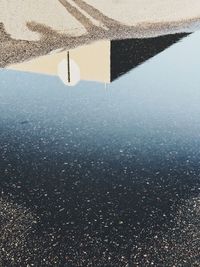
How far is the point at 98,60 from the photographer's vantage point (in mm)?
7465

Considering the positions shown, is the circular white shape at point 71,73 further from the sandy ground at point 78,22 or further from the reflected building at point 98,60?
the sandy ground at point 78,22

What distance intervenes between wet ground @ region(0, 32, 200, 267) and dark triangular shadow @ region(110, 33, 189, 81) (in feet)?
1.49

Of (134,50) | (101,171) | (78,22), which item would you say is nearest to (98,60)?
(134,50)

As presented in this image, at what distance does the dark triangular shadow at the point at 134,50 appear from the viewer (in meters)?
7.62

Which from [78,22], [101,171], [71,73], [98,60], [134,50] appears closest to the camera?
[101,171]

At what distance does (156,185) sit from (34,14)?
26.7ft

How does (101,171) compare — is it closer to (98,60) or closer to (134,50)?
(98,60)

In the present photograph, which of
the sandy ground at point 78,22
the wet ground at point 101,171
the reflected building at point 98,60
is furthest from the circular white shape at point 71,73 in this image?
the sandy ground at point 78,22

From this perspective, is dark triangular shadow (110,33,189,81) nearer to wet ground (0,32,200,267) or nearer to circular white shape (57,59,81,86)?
wet ground (0,32,200,267)

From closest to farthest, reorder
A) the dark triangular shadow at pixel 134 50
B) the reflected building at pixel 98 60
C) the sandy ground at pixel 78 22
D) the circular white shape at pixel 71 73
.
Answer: the circular white shape at pixel 71 73 → the reflected building at pixel 98 60 → the dark triangular shadow at pixel 134 50 → the sandy ground at pixel 78 22

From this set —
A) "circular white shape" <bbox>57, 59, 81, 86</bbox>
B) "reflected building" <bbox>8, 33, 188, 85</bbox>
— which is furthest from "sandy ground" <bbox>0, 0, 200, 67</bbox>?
"circular white shape" <bbox>57, 59, 81, 86</bbox>

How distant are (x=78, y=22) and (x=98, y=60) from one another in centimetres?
327

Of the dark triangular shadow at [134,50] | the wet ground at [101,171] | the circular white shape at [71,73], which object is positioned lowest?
the wet ground at [101,171]

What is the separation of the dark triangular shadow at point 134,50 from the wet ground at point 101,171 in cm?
45
